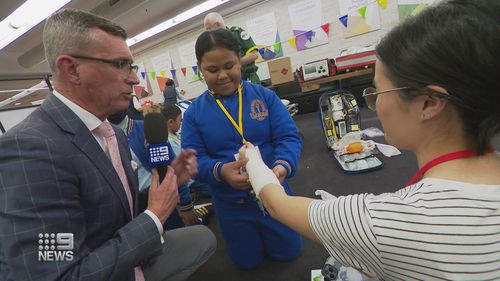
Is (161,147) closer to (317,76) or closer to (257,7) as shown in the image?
(317,76)

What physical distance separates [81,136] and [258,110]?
824 millimetres

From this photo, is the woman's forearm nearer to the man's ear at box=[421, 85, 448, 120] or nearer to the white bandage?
the white bandage

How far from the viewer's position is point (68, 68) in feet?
3.11

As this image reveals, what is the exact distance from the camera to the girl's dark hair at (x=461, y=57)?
1.55 ft

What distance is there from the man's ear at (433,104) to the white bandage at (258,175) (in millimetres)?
481

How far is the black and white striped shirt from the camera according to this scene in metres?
0.48

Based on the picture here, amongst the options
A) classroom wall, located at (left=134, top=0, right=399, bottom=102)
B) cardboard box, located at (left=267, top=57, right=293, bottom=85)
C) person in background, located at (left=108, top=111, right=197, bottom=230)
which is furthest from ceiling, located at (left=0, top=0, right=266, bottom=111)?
person in background, located at (left=108, top=111, right=197, bottom=230)

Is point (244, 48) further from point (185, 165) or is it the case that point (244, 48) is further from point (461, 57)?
point (461, 57)

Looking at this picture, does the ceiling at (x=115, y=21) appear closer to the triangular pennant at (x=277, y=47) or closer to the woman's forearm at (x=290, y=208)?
the triangular pennant at (x=277, y=47)

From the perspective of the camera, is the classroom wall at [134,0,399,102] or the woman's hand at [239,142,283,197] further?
the classroom wall at [134,0,399,102]

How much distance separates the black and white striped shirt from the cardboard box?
4.85 meters

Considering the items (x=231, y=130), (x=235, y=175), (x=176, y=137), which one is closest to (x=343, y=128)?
(x=176, y=137)

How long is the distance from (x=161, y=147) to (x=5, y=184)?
0.54 meters

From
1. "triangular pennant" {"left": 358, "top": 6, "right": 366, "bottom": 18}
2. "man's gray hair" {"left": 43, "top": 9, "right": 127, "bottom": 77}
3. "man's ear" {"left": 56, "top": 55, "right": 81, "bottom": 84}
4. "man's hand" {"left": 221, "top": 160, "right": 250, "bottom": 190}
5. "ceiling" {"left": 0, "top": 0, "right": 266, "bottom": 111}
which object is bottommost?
"man's hand" {"left": 221, "top": 160, "right": 250, "bottom": 190}
